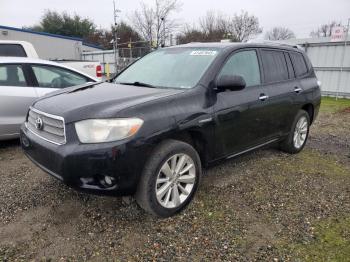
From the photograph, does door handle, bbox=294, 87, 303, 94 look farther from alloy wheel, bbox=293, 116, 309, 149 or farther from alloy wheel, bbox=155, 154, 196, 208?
alloy wheel, bbox=155, 154, 196, 208

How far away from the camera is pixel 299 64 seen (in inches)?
206

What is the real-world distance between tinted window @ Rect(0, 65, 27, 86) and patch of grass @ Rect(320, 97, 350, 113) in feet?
27.4

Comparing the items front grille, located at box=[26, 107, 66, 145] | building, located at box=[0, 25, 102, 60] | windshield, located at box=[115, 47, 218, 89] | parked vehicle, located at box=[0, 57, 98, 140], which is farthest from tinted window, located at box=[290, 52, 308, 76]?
building, located at box=[0, 25, 102, 60]

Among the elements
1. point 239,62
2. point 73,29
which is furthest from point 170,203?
point 73,29

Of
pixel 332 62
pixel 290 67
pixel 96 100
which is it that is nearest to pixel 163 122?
pixel 96 100

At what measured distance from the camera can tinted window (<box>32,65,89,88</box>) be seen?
215 inches

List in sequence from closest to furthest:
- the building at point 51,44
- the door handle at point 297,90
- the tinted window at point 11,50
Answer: the door handle at point 297,90
the tinted window at point 11,50
the building at point 51,44

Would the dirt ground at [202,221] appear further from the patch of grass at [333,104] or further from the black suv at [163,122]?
the patch of grass at [333,104]

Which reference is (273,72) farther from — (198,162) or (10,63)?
(10,63)

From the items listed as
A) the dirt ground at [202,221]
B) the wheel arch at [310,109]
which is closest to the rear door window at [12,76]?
the dirt ground at [202,221]

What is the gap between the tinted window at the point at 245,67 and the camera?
3831 millimetres

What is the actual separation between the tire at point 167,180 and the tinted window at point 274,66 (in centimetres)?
182

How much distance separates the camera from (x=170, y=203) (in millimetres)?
3209

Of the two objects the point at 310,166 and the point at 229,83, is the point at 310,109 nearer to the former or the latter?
the point at 310,166
